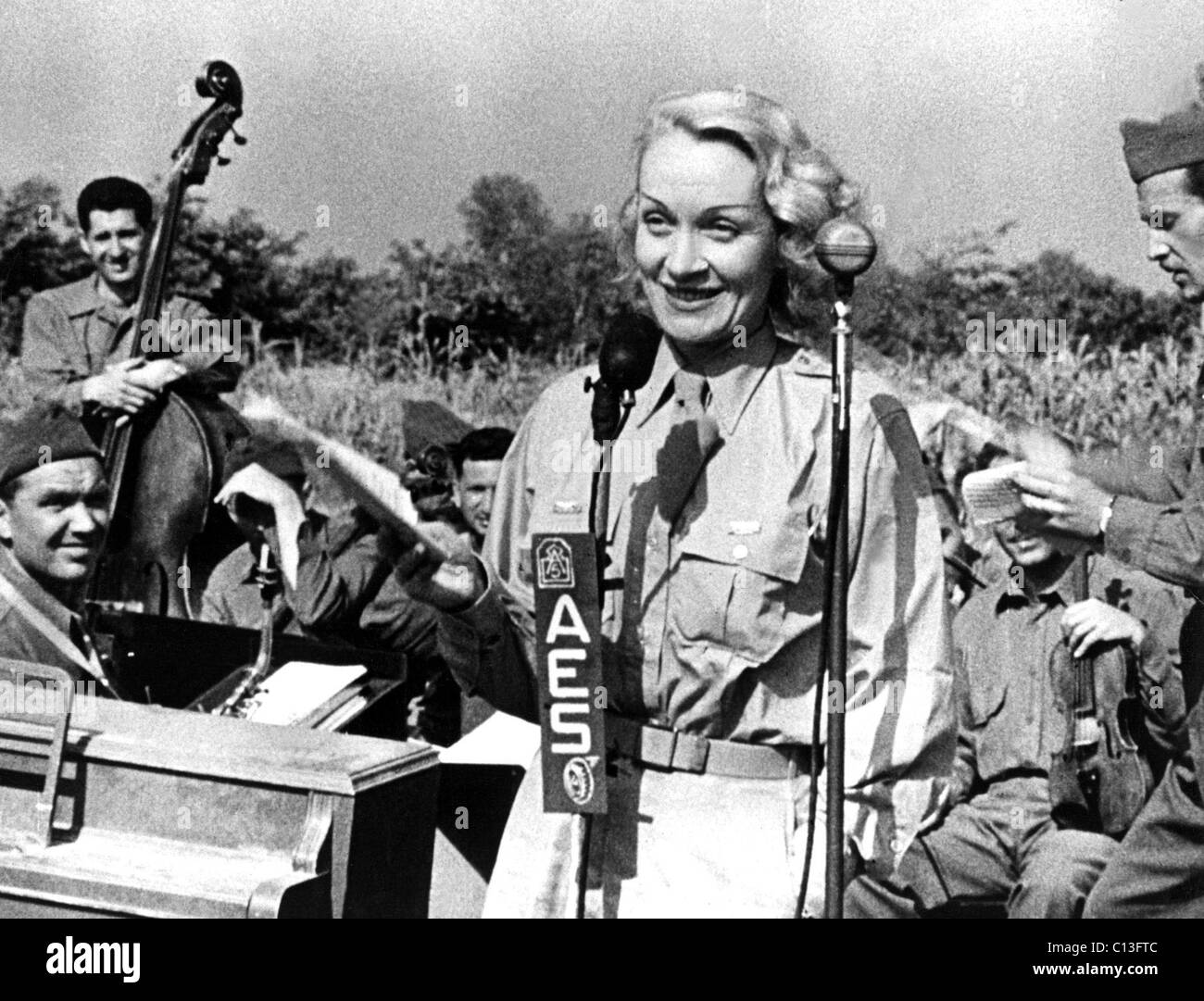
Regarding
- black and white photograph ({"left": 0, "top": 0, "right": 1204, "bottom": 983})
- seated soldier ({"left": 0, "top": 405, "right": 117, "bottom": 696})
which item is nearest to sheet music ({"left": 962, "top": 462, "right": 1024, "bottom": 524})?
black and white photograph ({"left": 0, "top": 0, "right": 1204, "bottom": 983})

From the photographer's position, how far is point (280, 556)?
4.36 meters

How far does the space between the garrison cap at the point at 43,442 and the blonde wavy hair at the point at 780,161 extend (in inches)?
60.0

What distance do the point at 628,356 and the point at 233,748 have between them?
3.93 ft

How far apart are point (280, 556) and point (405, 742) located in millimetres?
631

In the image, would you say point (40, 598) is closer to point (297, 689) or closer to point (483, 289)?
point (297, 689)

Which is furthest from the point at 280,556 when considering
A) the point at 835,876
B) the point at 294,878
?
the point at 835,876

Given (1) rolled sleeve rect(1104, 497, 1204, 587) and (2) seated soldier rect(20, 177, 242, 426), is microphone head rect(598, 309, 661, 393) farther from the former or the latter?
(2) seated soldier rect(20, 177, 242, 426)

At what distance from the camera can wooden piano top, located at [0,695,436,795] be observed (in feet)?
12.2

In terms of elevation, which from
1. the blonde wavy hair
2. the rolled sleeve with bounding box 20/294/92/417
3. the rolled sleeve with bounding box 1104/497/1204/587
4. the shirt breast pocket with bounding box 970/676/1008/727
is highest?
the blonde wavy hair

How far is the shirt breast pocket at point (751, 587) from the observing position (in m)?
3.68

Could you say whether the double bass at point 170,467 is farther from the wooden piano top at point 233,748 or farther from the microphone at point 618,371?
the microphone at point 618,371

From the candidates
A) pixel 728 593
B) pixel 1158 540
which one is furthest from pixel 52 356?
pixel 1158 540

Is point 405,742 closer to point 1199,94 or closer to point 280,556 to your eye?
point 280,556

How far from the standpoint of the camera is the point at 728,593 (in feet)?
12.1
